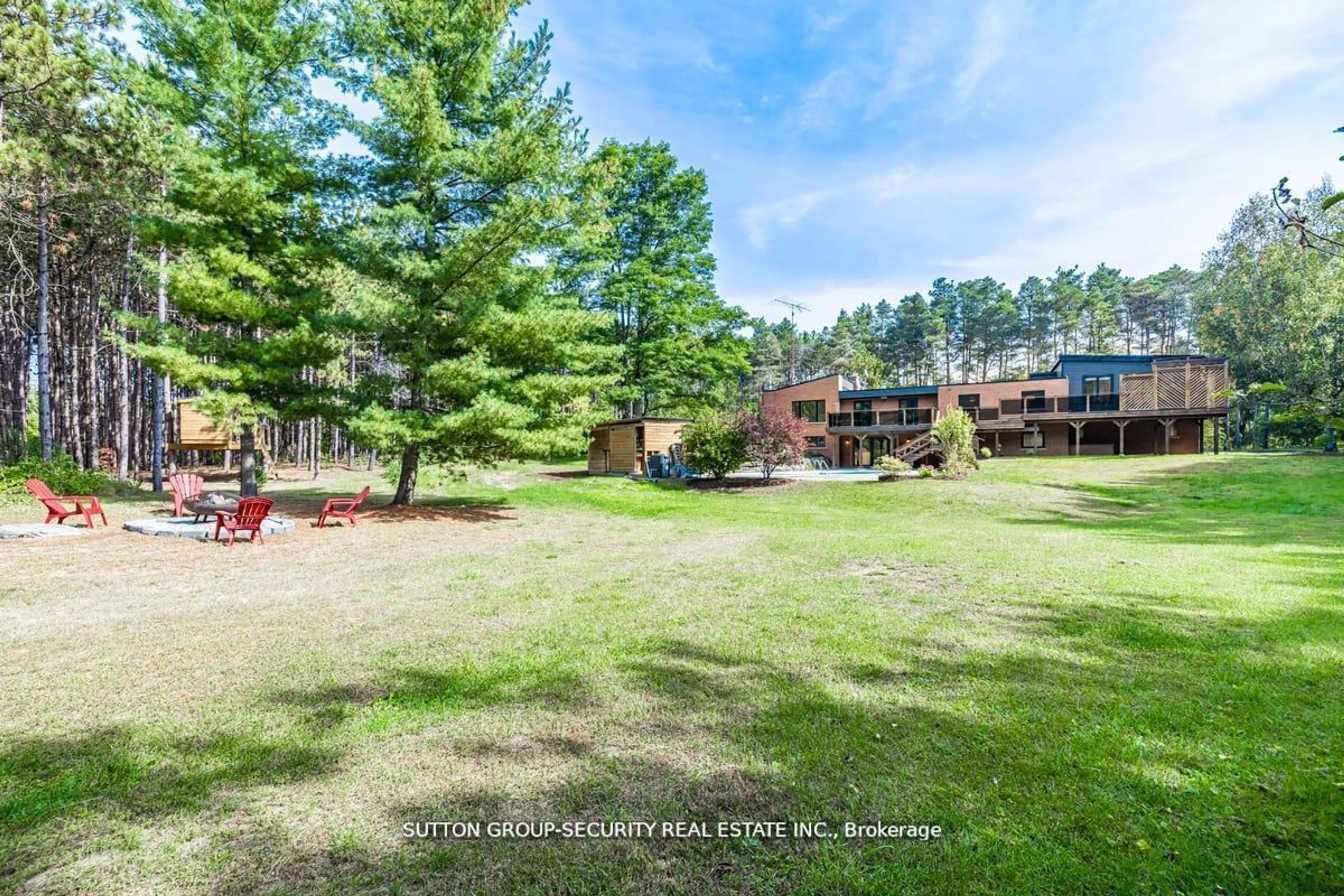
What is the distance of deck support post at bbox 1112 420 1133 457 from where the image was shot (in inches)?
1104

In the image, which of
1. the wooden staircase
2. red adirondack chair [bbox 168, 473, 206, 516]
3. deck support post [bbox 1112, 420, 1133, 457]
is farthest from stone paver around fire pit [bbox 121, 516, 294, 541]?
deck support post [bbox 1112, 420, 1133, 457]

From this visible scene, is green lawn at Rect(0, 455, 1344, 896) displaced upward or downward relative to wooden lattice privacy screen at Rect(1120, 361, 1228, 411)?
downward

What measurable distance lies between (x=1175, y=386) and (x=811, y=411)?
17998 mm

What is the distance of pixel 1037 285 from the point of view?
6234cm

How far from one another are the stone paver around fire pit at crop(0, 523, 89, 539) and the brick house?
22.6 m

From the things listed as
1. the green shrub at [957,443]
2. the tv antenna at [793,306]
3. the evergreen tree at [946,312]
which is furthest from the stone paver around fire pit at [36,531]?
the evergreen tree at [946,312]

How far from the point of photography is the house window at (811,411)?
1453 inches

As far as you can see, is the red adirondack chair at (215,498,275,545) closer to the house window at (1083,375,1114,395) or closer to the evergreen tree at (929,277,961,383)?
the house window at (1083,375,1114,395)

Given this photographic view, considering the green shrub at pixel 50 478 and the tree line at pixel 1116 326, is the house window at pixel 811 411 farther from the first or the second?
the green shrub at pixel 50 478

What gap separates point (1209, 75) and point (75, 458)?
33182mm

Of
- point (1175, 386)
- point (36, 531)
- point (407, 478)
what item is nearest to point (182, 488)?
point (36, 531)

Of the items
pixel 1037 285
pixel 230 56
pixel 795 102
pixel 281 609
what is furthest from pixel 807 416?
pixel 1037 285

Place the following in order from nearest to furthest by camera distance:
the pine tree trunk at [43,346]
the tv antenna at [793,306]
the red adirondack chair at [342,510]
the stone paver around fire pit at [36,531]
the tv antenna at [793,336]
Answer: the stone paver around fire pit at [36,531] → the red adirondack chair at [342,510] → the pine tree trunk at [43,346] → the tv antenna at [793,306] → the tv antenna at [793,336]

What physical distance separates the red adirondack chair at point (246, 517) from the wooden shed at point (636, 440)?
1741cm
